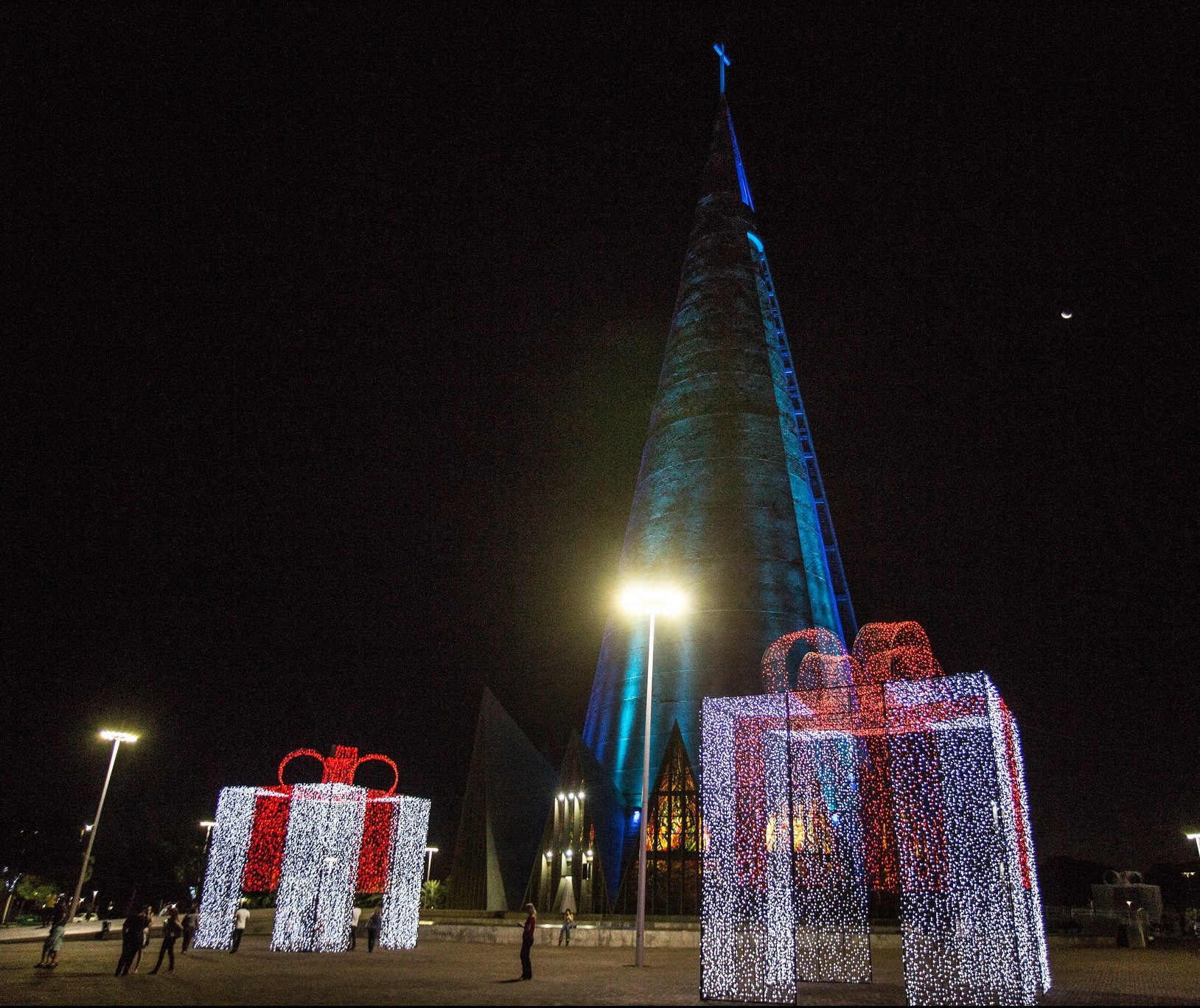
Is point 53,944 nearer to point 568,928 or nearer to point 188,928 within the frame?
point 188,928

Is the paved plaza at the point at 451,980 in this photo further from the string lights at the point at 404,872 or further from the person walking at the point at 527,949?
the string lights at the point at 404,872

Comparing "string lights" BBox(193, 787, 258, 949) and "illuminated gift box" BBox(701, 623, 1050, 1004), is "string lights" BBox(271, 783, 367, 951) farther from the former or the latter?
"illuminated gift box" BBox(701, 623, 1050, 1004)

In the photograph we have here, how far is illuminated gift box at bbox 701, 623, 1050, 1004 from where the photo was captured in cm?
1116

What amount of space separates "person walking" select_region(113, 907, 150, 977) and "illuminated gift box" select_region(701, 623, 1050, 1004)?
10.4 m

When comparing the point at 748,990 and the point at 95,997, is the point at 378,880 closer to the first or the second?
the point at 95,997

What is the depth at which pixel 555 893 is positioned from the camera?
1122 inches

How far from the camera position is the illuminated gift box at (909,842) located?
11156 millimetres

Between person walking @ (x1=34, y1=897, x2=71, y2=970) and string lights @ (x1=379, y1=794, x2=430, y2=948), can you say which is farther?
string lights @ (x1=379, y1=794, x2=430, y2=948)

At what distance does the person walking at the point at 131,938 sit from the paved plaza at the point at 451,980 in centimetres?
50

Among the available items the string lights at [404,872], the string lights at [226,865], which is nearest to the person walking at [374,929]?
the string lights at [404,872]

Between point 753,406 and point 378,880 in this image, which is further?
point 753,406

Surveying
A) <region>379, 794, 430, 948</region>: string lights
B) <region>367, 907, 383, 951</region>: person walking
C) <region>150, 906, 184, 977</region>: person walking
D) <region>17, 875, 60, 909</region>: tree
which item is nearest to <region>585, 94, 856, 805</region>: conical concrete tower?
<region>379, 794, 430, 948</region>: string lights

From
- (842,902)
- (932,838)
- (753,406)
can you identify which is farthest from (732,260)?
(932,838)

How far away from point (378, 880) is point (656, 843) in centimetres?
871
